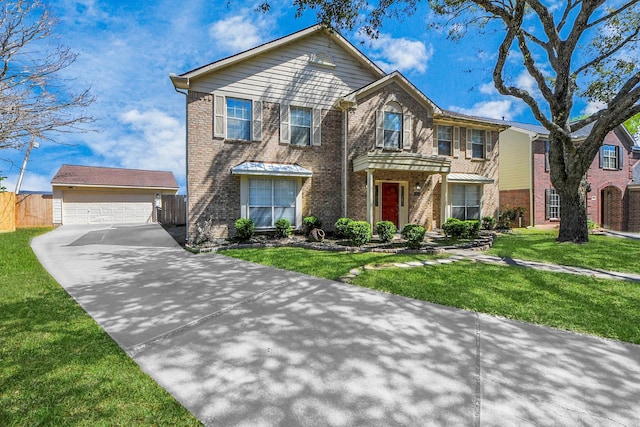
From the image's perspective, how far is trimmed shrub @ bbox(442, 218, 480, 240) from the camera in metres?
10.8

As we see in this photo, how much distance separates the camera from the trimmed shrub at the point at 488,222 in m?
14.4

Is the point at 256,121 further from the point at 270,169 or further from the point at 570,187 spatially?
the point at 570,187

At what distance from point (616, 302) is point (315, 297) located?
471 centimetres

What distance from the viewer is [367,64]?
43.0ft

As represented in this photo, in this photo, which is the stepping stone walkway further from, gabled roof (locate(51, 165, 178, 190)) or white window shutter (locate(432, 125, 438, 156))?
gabled roof (locate(51, 165, 178, 190))

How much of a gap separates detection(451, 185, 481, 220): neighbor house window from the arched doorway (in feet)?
37.2

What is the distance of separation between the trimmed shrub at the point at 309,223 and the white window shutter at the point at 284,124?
10.6ft

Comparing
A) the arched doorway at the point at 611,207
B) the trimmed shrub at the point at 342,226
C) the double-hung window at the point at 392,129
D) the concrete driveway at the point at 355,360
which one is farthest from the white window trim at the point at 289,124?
the arched doorway at the point at 611,207

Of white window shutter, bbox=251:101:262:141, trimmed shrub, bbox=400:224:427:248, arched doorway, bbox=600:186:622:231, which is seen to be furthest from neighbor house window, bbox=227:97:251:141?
arched doorway, bbox=600:186:622:231

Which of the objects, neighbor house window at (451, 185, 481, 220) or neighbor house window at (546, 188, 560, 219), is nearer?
neighbor house window at (451, 185, 481, 220)

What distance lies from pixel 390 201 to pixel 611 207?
56.6ft

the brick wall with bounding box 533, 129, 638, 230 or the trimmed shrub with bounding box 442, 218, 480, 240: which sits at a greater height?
the brick wall with bounding box 533, 129, 638, 230

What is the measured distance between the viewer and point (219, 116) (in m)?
10.9

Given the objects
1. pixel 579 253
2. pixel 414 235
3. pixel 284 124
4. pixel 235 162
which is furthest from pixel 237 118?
pixel 579 253
